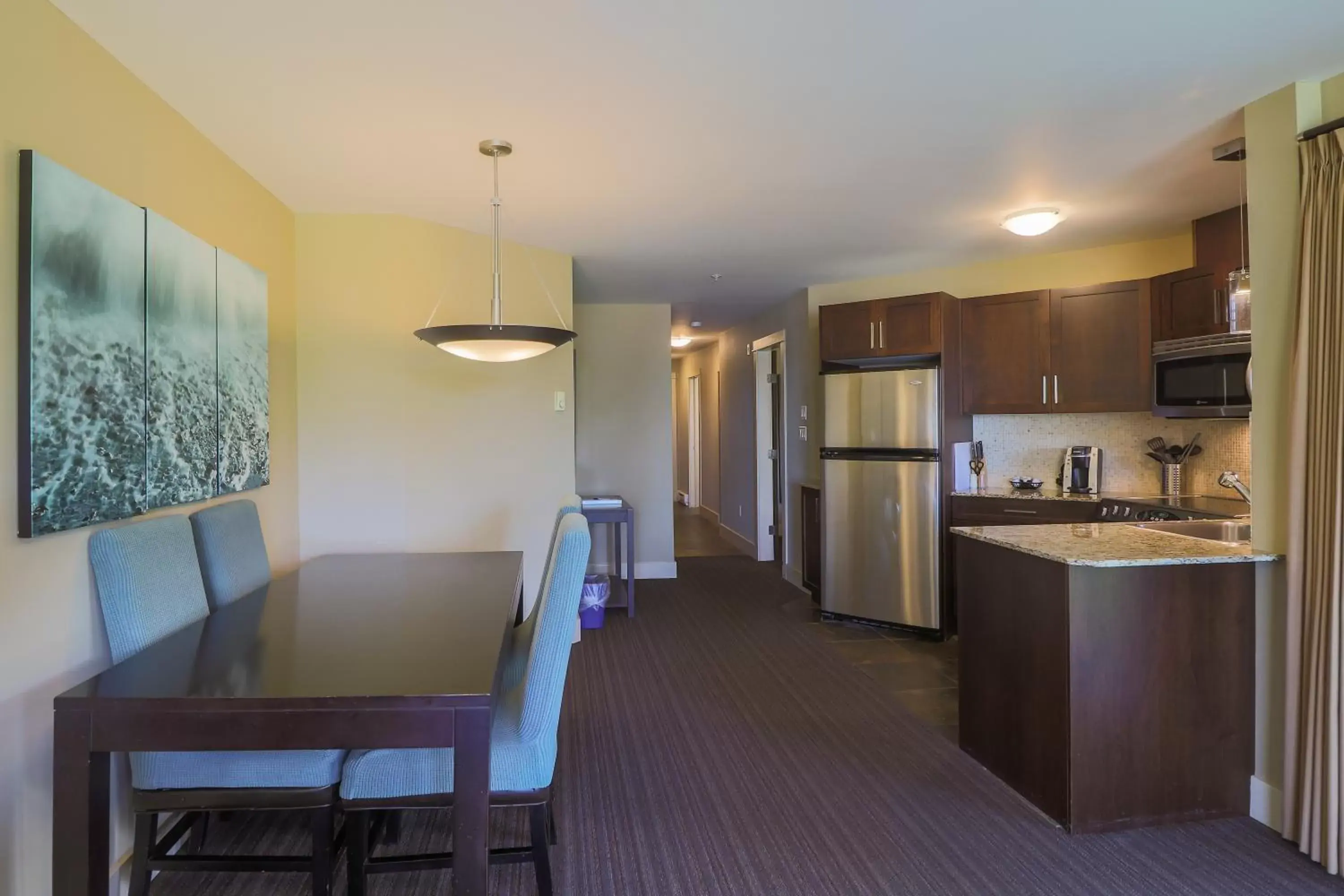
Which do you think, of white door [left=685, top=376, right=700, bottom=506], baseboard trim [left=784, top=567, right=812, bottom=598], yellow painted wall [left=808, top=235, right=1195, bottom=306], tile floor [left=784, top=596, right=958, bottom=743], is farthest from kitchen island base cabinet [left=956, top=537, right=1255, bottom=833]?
white door [left=685, top=376, right=700, bottom=506]

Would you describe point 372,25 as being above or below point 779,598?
above

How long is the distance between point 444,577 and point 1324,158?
9.97ft

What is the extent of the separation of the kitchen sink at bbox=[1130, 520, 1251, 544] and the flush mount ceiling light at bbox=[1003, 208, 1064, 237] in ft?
4.87

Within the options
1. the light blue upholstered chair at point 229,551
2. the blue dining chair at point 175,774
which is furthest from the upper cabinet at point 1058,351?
the blue dining chair at point 175,774

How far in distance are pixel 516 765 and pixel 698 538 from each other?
628 cm

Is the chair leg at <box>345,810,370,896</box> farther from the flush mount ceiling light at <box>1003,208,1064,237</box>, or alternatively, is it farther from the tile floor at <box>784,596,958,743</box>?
the flush mount ceiling light at <box>1003,208,1064,237</box>

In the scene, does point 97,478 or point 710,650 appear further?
point 710,650

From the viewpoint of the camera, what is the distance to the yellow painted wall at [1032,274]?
13.3 feet

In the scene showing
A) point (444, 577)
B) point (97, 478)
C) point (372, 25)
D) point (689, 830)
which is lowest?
point (689, 830)

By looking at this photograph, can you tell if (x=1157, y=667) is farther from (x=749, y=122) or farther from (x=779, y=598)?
(x=779, y=598)

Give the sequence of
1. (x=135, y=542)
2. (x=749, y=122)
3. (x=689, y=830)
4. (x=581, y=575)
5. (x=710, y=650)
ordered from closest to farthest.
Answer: (x=581, y=575) < (x=135, y=542) < (x=689, y=830) < (x=749, y=122) < (x=710, y=650)

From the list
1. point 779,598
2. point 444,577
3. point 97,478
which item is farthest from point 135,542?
point 779,598

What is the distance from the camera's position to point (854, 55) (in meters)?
2.01

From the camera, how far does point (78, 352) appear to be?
1767 millimetres
